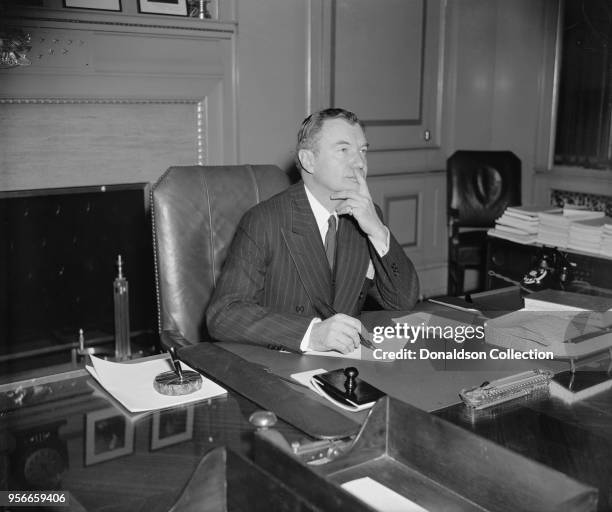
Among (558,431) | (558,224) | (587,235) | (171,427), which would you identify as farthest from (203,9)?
(558,431)

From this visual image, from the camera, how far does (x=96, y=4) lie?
3.14 m

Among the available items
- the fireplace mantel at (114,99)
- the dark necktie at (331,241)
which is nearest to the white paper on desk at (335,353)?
the dark necktie at (331,241)

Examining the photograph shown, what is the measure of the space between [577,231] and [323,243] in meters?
1.84

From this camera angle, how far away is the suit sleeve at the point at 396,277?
2201 millimetres

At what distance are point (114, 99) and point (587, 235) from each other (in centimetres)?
233

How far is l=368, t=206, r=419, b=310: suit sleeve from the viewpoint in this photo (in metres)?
2.20

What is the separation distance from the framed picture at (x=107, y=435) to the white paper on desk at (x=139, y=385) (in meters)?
0.04

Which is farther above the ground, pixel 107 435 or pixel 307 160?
pixel 307 160

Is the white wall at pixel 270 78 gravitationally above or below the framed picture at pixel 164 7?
below

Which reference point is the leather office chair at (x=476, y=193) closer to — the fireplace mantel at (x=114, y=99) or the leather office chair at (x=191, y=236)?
the fireplace mantel at (x=114, y=99)

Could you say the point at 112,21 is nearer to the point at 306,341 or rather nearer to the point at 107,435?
the point at 306,341

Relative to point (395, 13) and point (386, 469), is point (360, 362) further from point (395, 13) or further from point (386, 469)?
→ point (395, 13)

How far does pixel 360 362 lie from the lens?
160 centimetres

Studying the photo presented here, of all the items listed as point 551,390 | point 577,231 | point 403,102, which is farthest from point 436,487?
point 403,102
